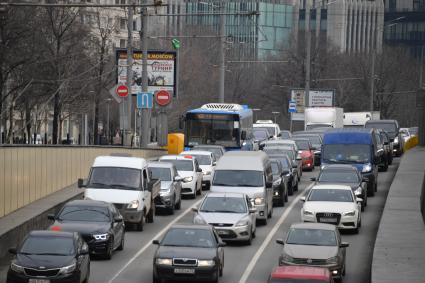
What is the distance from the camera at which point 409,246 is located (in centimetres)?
2778

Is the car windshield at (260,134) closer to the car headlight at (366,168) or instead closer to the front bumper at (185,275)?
the car headlight at (366,168)

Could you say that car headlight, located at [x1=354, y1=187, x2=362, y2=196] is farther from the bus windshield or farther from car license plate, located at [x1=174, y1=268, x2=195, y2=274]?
the bus windshield

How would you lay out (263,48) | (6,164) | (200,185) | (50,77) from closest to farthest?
1. (6,164)
2. (200,185)
3. (50,77)
4. (263,48)

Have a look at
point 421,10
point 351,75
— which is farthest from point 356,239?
point 421,10

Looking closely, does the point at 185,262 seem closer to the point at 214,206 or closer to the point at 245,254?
the point at 245,254

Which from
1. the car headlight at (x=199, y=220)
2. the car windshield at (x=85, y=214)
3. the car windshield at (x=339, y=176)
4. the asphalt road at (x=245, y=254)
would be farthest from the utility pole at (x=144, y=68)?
the car windshield at (x=85, y=214)

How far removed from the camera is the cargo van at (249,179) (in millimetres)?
34844

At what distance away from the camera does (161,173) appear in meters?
38.1

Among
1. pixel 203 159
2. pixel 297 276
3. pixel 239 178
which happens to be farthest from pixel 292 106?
pixel 297 276

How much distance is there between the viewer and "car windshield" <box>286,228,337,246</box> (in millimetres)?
26016

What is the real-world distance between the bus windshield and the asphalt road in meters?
15.3

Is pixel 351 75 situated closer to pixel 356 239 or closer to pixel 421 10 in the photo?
pixel 421 10

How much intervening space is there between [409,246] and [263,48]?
369ft

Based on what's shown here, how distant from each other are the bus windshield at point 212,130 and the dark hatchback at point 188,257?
28497 millimetres
